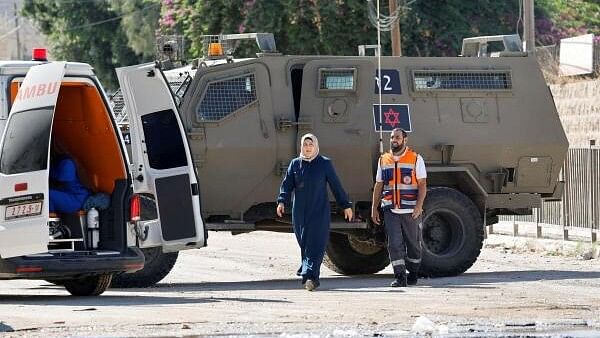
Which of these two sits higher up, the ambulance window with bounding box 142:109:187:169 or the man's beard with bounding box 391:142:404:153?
the ambulance window with bounding box 142:109:187:169

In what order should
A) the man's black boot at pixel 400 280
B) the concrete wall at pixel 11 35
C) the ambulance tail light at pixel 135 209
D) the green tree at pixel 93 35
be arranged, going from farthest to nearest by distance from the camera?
the concrete wall at pixel 11 35
the green tree at pixel 93 35
the man's black boot at pixel 400 280
the ambulance tail light at pixel 135 209

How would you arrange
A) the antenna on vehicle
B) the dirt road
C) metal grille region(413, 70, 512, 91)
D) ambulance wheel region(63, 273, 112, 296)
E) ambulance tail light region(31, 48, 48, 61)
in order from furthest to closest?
the antenna on vehicle < metal grille region(413, 70, 512, 91) < ambulance wheel region(63, 273, 112, 296) < ambulance tail light region(31, 48, 48, 61) < the dirt road

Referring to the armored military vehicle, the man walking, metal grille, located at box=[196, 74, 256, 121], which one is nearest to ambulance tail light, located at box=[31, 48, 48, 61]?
the armored military vehicle

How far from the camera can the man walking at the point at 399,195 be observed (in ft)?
56.5

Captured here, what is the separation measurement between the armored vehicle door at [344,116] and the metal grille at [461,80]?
682 mm

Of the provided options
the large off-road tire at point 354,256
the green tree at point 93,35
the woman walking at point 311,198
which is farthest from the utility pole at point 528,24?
the green tree at point 93,35

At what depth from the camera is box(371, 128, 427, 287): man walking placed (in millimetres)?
17234

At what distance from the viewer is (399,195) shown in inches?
680

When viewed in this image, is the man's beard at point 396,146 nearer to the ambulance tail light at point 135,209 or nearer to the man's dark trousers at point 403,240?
the man's dark trousers at point 403,240

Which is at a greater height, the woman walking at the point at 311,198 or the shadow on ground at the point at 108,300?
the woman walking at the point at 311,198

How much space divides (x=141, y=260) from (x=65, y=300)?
819 millimetres

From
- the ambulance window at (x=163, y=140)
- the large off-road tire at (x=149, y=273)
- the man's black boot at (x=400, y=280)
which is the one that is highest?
the ambulance window at (x=163, y=140)

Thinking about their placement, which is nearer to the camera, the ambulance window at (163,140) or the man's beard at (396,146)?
the ambulance window at (163,140)

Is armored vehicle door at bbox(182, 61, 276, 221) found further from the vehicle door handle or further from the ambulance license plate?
the ambulance license plate
